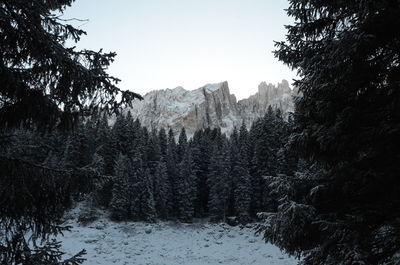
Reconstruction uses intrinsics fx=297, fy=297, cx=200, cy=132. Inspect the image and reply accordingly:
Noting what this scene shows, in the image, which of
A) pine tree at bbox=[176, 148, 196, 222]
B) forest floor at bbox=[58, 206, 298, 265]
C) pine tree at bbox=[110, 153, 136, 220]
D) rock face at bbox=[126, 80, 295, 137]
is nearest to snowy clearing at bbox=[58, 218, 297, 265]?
forest floor at bbox=[58, 206, 298, 265]

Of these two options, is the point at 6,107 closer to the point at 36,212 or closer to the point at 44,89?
the point at 44,89

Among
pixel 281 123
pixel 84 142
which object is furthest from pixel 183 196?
pixel 281 123

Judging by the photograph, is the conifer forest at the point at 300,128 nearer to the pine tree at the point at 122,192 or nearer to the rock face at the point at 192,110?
the pine tree at the point at 122,192

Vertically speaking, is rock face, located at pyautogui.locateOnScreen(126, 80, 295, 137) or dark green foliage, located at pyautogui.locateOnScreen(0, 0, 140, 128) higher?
rock face, located at pyautogui.locateOnScreen(126, 80, 295, 137)

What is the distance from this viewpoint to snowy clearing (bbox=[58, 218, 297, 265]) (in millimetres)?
28422

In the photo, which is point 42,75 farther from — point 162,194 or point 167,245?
point 162,194

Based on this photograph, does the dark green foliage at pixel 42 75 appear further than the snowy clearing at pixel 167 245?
No

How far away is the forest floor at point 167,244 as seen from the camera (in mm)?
28375

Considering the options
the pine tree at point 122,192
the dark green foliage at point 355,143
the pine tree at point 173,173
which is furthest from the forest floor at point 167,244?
the dark green foliage at point 355,143

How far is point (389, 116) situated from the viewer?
5086mm

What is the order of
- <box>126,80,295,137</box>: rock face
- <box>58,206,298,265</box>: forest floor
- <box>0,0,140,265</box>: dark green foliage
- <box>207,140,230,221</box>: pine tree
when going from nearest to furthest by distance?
<box>0,0,140,265</box>: dark green foliage, <box>58,206,298,265</box>: forest floor, <box>207,140,230,221</box>: pine tree, <box>126,80,295,137</box>: rock face

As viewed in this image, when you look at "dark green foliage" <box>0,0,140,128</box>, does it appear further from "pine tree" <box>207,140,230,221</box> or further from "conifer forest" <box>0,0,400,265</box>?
"pine tree" <box>207,140,230,221</box>

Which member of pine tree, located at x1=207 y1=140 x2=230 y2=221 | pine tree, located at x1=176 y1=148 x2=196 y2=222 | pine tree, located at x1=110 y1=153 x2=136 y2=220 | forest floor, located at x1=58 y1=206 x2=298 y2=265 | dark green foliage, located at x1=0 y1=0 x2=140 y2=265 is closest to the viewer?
dark green foliage, located at x1=0 y1=0 x2=140 y2=265

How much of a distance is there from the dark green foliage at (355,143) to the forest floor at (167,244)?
23.1 meters
